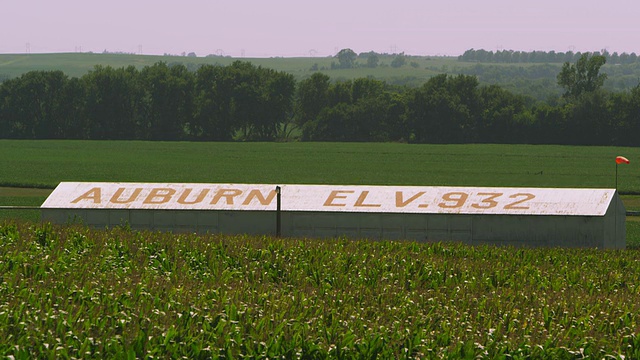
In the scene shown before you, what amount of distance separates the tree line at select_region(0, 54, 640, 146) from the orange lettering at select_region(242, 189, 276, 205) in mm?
101871

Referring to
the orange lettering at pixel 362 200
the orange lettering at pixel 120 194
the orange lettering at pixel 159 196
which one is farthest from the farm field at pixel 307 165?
the orange lettering at pixel 362 200

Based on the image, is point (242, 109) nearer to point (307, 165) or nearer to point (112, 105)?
point (112, 105)

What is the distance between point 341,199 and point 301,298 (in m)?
13.7

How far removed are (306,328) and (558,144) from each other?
4628 inches

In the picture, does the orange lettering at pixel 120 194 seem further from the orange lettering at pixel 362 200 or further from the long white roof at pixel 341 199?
the orange lettering at pixel 362 200

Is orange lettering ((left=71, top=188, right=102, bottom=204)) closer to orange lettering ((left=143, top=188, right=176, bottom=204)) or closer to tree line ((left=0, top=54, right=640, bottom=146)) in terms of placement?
orange lettering ((left=143, top=188, right=176, bottom=204))

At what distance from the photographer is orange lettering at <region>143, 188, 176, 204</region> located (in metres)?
33.4

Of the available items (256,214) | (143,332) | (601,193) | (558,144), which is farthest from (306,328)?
(558,144)

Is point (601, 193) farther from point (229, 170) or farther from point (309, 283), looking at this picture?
point (229, 170)

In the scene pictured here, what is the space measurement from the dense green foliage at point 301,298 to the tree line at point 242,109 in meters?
108

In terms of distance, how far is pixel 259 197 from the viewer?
33.6m

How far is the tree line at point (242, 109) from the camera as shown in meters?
136

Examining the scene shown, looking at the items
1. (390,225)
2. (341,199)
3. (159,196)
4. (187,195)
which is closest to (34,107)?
(159,196)

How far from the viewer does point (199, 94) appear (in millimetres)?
148250
